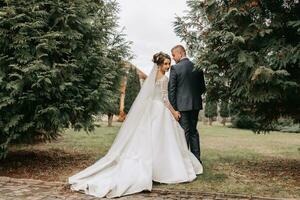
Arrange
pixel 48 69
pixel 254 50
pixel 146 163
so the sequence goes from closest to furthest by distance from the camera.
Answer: pixel 146 163 → pixel 254 50 → pixel 48 69

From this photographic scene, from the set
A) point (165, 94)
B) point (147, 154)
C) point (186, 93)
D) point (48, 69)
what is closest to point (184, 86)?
point (186, 93)

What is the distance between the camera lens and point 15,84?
27.1 feet

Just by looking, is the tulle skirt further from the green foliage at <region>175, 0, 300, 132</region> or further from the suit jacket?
the green foliage at <region>175, 0, 300, 132</region>

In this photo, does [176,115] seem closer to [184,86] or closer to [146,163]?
[184,86]

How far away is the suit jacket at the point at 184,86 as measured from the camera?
8.34 m

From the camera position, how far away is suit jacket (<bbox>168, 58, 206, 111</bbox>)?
8.34 m

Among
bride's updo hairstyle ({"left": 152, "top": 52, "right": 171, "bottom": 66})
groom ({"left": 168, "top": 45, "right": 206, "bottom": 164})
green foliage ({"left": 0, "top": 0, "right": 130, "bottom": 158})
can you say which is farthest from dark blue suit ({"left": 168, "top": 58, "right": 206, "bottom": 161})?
green foliage ({"left": 0, "top": 0, "right": 130, "bottom": 158})

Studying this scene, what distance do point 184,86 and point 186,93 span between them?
0.52 feet

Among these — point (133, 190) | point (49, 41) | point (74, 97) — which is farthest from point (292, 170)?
point (49, 41)

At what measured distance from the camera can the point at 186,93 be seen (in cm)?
838

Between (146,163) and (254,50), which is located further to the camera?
(254,50)

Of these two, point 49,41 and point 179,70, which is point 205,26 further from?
point 49,41

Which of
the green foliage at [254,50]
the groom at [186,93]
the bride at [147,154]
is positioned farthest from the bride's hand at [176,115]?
the green foliage at [254,50]

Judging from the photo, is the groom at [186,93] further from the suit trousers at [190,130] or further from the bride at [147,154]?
the bride at [147,154]
